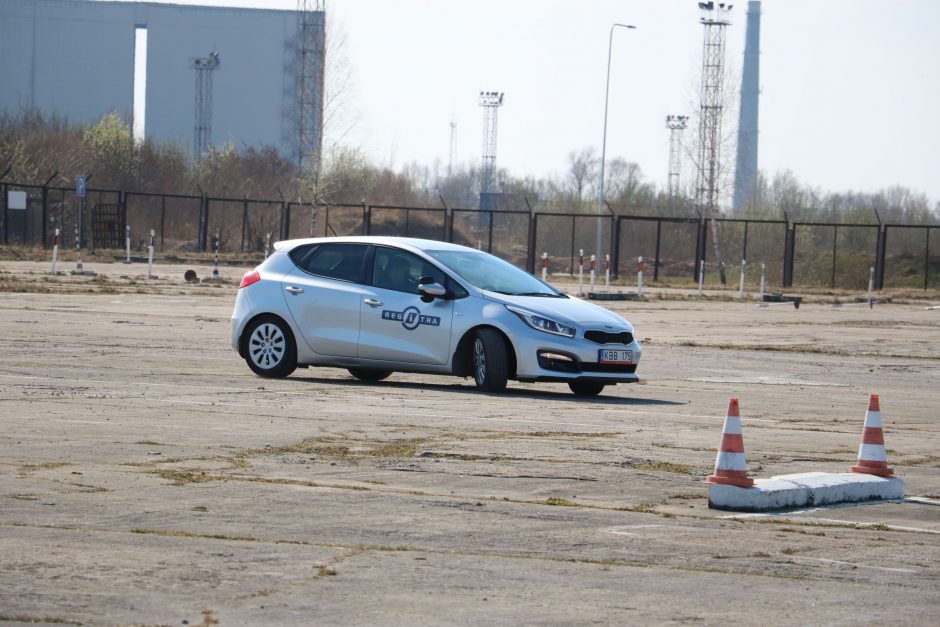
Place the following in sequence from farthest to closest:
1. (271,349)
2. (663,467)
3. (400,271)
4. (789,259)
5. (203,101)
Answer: (203,101)
(789,259)
(271,349)
(400,271)
(663,467)

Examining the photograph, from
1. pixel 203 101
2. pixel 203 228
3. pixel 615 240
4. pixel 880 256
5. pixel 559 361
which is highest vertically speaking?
pixel 203 101

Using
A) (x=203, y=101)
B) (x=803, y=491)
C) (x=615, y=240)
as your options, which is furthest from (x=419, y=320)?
(x=203, y=101)

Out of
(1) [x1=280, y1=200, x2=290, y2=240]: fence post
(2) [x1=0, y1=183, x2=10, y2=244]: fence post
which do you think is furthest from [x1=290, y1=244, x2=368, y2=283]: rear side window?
(1) [x1=280, y1=200, x2=290, y2=240]: fence post

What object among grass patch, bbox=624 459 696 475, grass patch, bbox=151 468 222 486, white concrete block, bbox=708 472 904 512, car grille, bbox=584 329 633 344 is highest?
car grille, bbox=584 329 633 344

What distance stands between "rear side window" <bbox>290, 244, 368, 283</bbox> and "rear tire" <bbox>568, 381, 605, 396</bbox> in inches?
96.8

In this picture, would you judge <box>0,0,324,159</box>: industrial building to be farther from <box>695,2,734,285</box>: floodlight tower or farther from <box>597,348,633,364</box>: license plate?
<box>597,348,633,364</box>: license plate

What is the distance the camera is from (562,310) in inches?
567

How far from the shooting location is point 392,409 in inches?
492

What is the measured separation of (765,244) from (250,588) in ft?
216

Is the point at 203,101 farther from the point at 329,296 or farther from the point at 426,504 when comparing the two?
the point at 426,504

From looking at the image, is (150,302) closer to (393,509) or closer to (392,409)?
(392,409)

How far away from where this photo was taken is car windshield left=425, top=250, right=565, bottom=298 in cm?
1487

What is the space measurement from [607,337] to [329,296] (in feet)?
9.52

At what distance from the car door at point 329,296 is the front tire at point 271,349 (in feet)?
0.66
